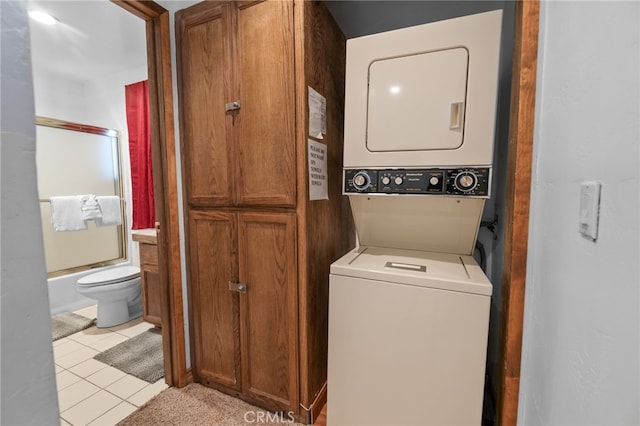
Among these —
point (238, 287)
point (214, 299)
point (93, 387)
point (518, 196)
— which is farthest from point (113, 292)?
point (518, 196)

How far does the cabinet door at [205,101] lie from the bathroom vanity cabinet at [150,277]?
1.04m

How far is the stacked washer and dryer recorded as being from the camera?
1.11 metres

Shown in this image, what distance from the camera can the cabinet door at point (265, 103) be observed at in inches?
53.4

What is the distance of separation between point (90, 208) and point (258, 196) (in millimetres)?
2775

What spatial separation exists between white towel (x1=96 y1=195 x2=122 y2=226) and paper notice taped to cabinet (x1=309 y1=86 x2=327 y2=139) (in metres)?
3.06

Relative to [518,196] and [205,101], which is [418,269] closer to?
[518,196]

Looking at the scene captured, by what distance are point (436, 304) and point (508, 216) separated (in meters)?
0.46

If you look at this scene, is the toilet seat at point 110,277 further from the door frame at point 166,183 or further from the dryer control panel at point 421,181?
the dryer control panel at point 421,181

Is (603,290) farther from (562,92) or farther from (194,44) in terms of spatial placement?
(194,44)

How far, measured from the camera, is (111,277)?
256 centimetres

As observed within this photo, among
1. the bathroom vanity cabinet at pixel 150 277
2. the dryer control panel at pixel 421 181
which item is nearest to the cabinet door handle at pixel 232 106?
the dryer control panel at pixel 421 181

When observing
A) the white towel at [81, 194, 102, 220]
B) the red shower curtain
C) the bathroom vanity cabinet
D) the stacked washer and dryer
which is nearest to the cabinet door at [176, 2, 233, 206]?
the stacked washer and dryer

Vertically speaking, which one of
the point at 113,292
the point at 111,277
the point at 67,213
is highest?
the point at 67,213

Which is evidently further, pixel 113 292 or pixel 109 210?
pixel 109 210
